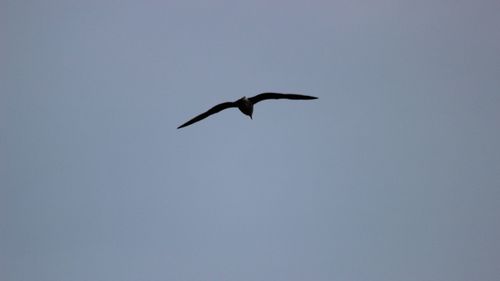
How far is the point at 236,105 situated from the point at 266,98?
1614 millimetres

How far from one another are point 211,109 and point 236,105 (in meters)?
1.46

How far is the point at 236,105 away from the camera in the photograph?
1982 inches

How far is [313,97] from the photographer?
167 ft

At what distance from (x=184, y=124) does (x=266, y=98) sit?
483 centimetres

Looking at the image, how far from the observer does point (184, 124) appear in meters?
51.8

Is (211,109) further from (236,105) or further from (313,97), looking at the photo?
(313,97)

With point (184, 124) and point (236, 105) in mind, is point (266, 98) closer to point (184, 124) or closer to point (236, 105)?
point (236, 105)

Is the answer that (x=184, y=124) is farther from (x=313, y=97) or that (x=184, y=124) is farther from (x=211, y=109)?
(x=313, y=97)

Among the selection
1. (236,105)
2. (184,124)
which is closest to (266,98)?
(236,105)

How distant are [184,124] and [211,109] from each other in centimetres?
193

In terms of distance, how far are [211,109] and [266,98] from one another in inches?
118

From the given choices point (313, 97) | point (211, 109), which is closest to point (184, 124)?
point (211, 109)

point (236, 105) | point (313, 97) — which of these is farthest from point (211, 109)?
point (313, 97)
